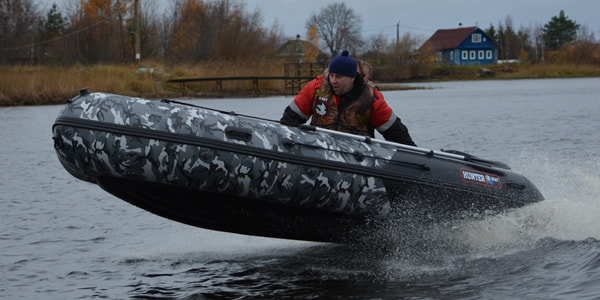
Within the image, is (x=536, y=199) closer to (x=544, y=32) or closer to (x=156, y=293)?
(x=156, y=293)

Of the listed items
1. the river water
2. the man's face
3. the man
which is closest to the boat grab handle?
the man

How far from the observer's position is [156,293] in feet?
21.4

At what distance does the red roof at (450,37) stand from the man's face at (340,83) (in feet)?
277

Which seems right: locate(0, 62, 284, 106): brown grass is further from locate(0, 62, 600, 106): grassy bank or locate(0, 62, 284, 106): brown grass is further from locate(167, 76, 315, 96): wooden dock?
locate(167, 76, 315, 96): wooden dock

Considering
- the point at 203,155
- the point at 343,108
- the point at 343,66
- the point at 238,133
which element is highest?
the point at 343,66

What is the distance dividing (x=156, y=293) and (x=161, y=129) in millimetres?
1273

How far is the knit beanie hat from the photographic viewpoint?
23.1 feet

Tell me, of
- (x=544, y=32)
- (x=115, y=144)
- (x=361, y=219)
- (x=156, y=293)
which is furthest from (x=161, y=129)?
(x=544, y=32)

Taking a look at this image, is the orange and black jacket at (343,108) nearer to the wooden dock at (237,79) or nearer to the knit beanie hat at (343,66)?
the knit beanie hat at (343,66)

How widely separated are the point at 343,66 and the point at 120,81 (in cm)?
2640

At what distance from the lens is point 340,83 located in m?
7.05

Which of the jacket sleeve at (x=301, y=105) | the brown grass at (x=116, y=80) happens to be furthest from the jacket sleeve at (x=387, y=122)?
the brown grass at (x=116, y=80)

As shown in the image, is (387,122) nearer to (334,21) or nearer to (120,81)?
(120,81)

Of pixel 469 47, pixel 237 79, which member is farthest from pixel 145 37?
pixel 469 47
